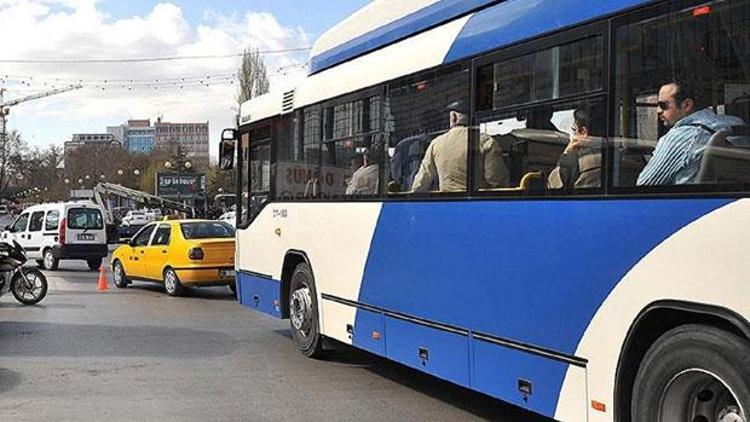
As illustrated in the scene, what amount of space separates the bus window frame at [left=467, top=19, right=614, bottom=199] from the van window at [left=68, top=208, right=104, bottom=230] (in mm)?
20940

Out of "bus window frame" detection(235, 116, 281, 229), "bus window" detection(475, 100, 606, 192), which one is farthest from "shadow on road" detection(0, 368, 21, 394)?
"bus window" detection(475, 100, 606, 192)

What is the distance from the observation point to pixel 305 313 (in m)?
9.70

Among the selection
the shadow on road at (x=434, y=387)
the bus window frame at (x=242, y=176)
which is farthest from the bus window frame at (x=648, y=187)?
the bus window frame at (x=242, y=176)

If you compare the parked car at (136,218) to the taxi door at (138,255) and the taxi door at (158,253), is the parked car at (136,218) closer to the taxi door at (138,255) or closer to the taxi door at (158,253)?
the taxi door at (138,255)

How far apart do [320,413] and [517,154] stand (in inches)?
109

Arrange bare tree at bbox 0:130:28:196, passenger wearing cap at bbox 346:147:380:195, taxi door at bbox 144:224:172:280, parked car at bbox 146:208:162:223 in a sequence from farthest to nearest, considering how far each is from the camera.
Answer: bare tree at bbox 0:130:28:196 → parked car at bbox 146:208:162:223 → taxi door at bbox 144:224:172:280 → passenger wearing cap at bbox 346:147:380:195

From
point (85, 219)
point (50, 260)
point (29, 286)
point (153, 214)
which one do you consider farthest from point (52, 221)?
point (153, 214)

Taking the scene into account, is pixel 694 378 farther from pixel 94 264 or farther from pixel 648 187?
pixel 94 264

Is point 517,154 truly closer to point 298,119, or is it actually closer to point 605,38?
point 605,38

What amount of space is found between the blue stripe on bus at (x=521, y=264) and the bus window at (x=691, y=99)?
175 millimetres

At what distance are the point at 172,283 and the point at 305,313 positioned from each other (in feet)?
28.0

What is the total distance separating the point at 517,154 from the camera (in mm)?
5918

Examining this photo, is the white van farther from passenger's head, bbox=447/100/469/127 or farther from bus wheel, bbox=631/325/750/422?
bus wheel, bbox=631/325/750/422

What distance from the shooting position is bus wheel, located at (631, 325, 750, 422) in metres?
4.05
